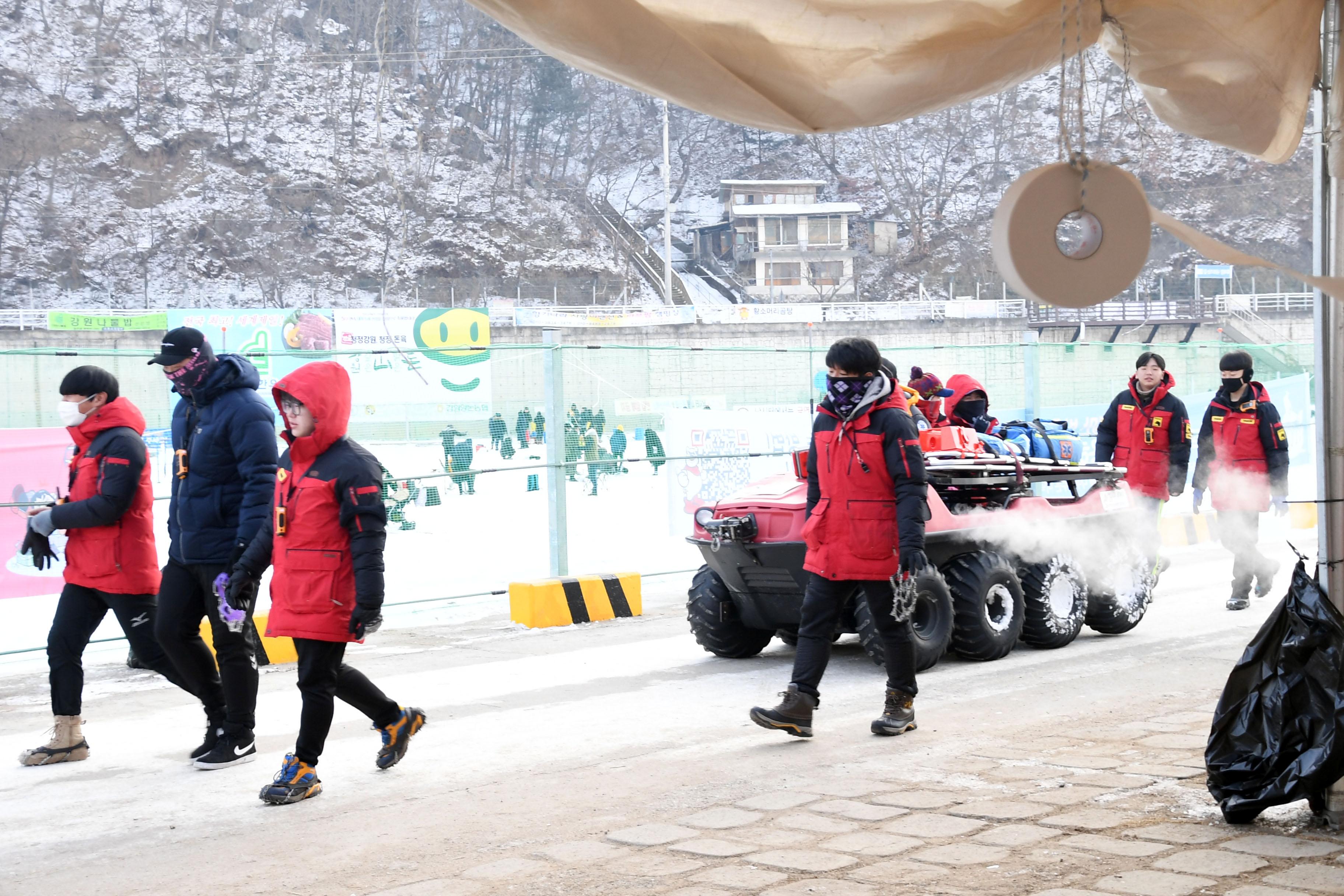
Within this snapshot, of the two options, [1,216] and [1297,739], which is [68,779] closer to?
[1297,739]

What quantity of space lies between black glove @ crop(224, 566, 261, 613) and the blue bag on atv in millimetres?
5478

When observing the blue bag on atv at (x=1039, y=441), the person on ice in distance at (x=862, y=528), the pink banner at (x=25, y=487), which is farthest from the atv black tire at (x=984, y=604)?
the pink banner at (x=25, y=487)

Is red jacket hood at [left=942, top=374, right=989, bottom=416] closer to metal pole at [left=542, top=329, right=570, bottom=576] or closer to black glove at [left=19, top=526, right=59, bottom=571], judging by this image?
metal pole at [left=542, top=329, right=570, bottom=576]

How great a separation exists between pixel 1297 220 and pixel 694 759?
99.2 metres

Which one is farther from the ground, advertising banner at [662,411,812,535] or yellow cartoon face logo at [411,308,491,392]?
yellow cartoon face logo at [411,308,491,392]

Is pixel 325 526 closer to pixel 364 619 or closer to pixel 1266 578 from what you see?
pixel 364 619

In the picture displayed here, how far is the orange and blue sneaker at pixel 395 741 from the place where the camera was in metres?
6.37

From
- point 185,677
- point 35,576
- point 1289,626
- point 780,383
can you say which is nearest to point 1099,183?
point 1289,626

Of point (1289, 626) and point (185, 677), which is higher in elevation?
point (1289, 626)

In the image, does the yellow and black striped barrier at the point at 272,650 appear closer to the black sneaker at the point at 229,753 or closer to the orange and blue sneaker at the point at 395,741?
the black sneaker at the point at 229,753

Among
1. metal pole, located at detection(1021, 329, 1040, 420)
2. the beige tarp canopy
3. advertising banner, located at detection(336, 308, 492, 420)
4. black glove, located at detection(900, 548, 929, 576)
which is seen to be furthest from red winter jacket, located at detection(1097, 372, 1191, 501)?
the beige tarp canopy

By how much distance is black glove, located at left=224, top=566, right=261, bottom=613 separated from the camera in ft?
19.9

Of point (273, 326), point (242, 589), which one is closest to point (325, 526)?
point (242, 589)

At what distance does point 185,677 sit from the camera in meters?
6.75
